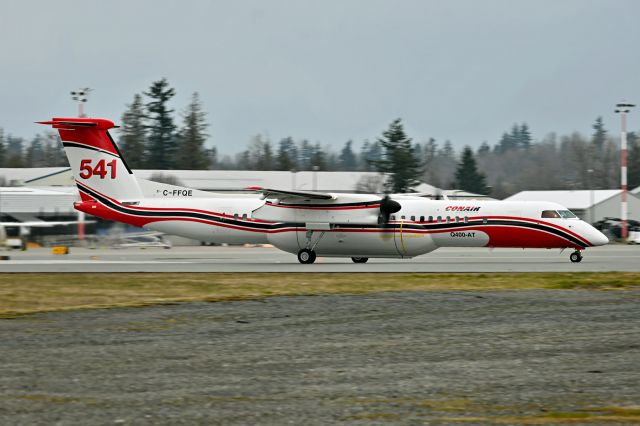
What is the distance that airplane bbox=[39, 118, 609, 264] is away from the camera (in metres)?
31.0

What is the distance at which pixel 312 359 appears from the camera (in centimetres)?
1159

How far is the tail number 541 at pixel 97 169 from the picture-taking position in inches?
1308

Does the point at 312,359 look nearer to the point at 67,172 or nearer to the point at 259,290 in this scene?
the point at 259,290

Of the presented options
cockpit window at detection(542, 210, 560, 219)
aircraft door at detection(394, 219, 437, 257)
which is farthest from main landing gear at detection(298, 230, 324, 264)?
cockpit window at detection(542, 210, 560, 219)

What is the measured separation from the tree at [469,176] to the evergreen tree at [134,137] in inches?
1807

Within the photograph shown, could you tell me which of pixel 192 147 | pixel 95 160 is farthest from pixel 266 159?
pixel 95 160

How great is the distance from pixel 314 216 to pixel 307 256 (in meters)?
1.64

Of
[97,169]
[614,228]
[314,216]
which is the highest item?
[97,169]

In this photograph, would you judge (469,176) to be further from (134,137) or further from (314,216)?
(314,216)

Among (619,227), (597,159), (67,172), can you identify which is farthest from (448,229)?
(597,159)

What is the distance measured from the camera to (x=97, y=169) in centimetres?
3328

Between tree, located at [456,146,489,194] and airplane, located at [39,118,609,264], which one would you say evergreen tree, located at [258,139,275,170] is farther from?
airplane, located at [39,118,609,264]

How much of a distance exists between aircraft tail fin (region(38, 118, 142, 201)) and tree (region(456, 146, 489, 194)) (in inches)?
3192

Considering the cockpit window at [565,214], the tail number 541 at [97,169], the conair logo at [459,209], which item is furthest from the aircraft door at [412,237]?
the tail number 541 at [97,169]
